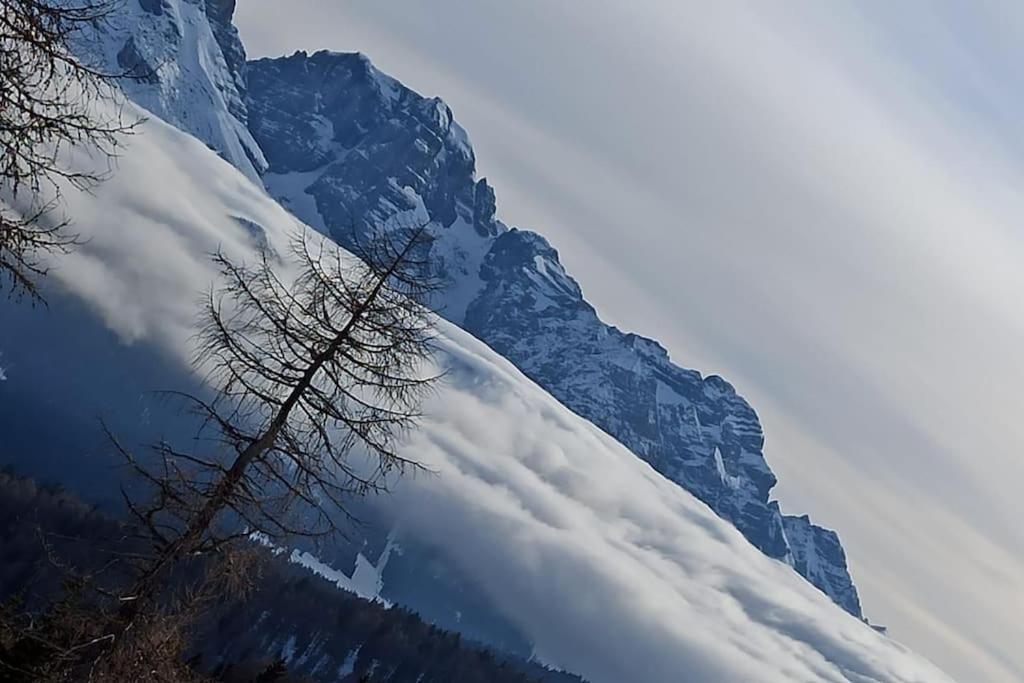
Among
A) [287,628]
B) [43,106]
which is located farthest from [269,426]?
[287,628]

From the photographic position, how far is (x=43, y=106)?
11.8m

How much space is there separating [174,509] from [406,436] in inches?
138

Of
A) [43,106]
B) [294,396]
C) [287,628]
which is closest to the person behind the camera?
[43,106]

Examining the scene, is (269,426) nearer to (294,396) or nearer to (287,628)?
(294,396)

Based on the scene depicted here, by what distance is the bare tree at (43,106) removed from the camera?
11547 millimetres

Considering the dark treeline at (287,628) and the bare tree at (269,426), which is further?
the dark treeline at (287,628)

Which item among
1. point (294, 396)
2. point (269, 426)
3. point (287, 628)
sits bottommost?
point (287, 628)

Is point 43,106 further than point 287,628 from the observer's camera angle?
No

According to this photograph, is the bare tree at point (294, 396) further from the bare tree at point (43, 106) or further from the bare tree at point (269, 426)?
the bare tree at point (43, 106)

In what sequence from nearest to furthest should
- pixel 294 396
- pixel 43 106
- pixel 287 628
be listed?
pixel 43 106 → pixel 294 396 → pixel 287 628

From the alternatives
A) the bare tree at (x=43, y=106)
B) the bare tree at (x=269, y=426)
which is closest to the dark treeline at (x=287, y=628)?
the bare tree at (x=269, y=426)

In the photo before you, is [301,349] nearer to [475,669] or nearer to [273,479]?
[273,479]

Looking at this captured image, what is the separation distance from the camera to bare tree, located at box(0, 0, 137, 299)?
11.5m

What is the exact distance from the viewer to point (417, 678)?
183875mm
